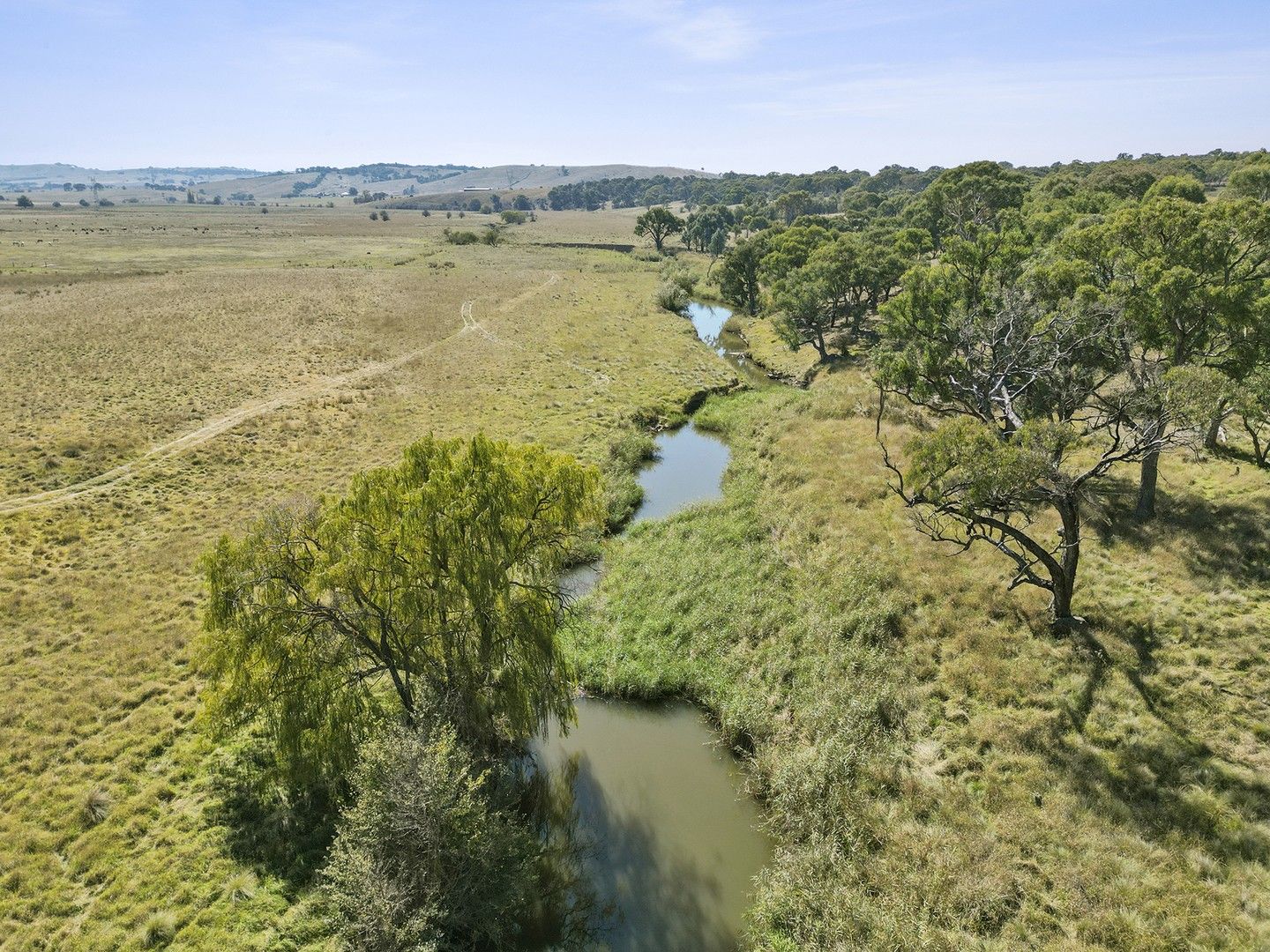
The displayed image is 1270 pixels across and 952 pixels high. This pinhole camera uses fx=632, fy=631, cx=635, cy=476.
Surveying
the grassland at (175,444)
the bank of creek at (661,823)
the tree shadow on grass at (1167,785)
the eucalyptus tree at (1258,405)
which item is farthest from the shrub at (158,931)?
the eucalyptus tree at (1258,405)

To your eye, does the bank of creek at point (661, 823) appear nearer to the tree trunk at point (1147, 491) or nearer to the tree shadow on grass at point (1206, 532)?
the tree shadow on grass at point (1206, 532)

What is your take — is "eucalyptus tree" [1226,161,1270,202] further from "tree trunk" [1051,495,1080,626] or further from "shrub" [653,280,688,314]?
"tree trunk" [1051,495,1080,626]

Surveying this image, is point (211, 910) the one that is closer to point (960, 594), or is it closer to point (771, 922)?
point (771, 922)

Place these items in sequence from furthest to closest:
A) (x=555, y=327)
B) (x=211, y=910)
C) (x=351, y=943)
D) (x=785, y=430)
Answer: (x=555, y=327), (x=785, y=430), (x=211, y=910), (x=351, y=943)

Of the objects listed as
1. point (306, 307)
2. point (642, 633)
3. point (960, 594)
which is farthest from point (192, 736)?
point (306, 307)

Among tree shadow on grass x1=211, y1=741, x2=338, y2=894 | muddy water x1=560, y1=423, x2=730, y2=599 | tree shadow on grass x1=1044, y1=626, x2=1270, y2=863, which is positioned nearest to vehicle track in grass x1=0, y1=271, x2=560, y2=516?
tree shadow on grass x1=211, y1=741, x2=338, y2=894

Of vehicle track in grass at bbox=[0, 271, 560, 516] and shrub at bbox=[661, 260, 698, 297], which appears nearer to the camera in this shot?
vehicle track in grass at bbox=[0, 271, 560, 516]
